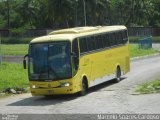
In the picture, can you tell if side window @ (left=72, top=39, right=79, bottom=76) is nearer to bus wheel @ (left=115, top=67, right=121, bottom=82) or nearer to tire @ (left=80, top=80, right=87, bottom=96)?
tire @ (left=80, top=80, right=87, bottom=96)

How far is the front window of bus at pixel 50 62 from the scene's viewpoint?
2248 centimetres

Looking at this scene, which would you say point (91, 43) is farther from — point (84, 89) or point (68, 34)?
point (84, 89)

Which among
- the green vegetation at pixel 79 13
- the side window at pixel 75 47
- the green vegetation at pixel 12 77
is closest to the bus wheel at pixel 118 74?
the green vegetation at pixel 12 77

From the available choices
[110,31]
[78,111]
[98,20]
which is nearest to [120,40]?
[110,31]

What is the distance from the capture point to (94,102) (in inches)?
802

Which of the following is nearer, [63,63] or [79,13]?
[63,63]

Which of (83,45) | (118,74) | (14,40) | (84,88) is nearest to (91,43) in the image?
(83,45)

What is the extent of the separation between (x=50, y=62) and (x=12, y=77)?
8.63 metres

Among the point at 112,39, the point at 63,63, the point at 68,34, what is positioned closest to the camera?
the point at 63,63

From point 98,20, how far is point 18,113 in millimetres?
82320

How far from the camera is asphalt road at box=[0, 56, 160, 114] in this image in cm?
1800

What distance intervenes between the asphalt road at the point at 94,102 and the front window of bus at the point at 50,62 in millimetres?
1068

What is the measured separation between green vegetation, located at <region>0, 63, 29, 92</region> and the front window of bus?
4.59m

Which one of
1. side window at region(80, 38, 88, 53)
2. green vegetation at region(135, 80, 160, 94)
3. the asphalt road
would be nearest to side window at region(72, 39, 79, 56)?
side window at region(80, 38, 88, 53)
